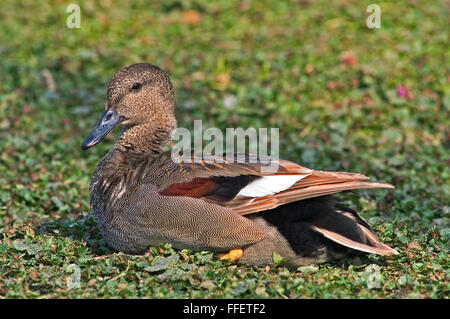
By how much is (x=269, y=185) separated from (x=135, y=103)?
1.44m

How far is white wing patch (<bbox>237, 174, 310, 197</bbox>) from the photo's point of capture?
15.9 feet

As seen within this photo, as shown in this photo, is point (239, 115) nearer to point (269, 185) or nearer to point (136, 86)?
point (136, 86)

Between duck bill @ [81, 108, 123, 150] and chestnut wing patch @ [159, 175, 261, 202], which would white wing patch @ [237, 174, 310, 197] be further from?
duck bill @ [81, 108, 123, 150]

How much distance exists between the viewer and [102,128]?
18.7 ft

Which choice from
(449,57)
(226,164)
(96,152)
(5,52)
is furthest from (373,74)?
(5,52)

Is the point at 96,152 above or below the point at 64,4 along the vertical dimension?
below

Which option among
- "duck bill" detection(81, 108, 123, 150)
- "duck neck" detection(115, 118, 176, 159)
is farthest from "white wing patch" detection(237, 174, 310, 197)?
"duck bill" detection(81, 108, 123, 150)

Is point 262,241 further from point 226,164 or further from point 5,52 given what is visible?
point 5,52

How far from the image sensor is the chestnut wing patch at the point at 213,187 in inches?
195

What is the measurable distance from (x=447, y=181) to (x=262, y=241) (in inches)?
110

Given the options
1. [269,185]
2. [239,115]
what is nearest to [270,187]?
[269,185]

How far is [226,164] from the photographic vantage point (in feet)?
16.8

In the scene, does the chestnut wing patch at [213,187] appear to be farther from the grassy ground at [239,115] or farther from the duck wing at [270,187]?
the grassy ground at [239,115]
